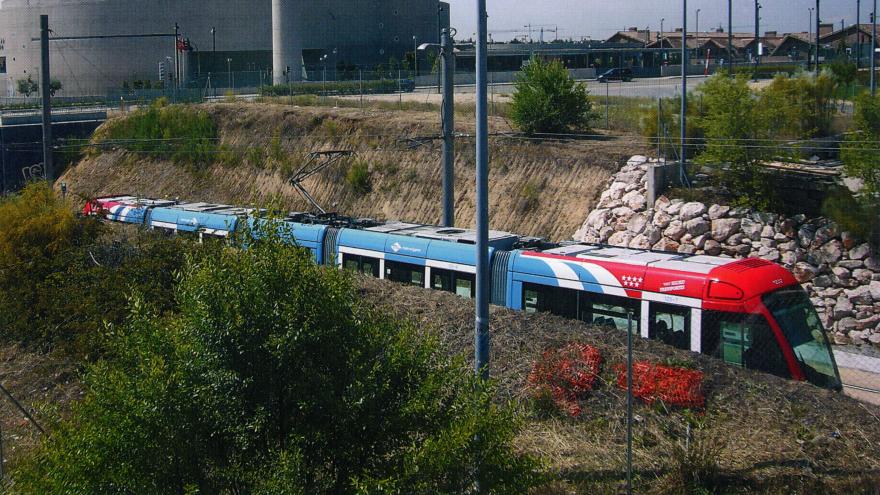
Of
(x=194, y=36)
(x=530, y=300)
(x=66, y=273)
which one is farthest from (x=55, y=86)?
(x=530, y=300)

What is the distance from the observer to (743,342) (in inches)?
477

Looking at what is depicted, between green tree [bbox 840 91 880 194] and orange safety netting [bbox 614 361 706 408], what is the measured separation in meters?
12.7

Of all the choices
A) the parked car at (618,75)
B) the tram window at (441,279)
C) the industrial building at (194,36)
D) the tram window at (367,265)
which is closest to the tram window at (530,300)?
the tram window at (441,279)

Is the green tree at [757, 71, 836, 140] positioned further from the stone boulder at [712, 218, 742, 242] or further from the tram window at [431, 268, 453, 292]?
the tram window at [431, 268, 453, 292]

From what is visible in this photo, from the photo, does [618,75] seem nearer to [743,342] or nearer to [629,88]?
[629,88]

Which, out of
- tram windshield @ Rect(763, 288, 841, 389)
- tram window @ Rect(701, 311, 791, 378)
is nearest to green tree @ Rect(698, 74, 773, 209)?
tram windshield @ Rect(763, 288, 841, 389)

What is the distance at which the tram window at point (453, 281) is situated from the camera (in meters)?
15.6

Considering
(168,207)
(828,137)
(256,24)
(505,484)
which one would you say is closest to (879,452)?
(505,484)

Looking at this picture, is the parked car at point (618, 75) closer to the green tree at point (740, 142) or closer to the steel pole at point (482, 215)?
the green tree at point (740, 142)

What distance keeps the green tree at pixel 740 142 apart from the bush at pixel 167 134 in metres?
24.7

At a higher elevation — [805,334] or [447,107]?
[447,107]

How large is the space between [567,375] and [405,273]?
673 centimetres

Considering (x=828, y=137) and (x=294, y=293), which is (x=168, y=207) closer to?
(x=294, y=293)

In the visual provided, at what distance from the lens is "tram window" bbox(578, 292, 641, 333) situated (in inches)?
526
